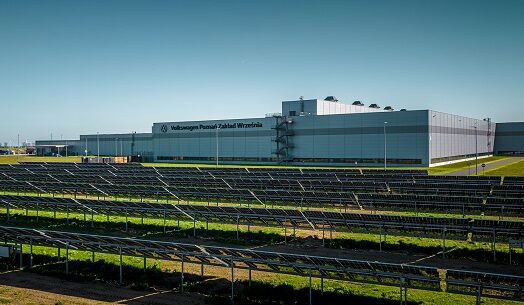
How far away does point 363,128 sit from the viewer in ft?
262

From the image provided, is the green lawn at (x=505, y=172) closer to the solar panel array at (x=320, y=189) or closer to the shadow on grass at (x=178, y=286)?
the solar panel array at (x=320, y=189)

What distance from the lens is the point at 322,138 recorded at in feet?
279

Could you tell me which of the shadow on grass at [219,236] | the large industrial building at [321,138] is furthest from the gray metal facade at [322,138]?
the shadow on grass at [219,236]

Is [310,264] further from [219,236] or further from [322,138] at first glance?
[322,138]

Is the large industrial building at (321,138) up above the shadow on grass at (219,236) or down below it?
above

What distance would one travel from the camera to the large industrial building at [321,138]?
76.8 metres

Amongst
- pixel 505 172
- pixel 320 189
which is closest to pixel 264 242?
pixel 320 189

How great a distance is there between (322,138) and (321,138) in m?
0.25

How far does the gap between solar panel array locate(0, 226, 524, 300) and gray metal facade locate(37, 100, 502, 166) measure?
58.9 m

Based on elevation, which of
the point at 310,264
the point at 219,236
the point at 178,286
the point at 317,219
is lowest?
the point at 178,286

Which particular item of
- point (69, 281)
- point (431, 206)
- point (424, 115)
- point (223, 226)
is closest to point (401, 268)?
point (69, 281)

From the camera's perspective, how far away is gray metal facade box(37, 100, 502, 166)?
7669 centimetres

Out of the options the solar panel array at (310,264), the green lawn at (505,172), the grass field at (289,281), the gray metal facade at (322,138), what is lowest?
the grass field at (289,281)

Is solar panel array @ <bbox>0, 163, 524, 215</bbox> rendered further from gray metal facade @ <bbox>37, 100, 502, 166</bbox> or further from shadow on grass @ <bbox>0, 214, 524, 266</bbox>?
gray metal facade @ <bbox>37, 100, 502, 166</bbox>
